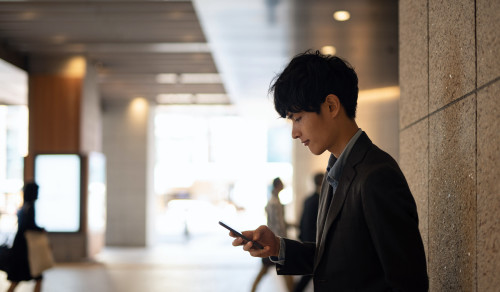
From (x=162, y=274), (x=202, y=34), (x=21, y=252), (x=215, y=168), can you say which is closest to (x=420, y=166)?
(x=21, y=252)

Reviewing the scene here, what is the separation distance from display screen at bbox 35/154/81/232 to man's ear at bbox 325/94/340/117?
36.5 feet

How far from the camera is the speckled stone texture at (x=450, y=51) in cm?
163

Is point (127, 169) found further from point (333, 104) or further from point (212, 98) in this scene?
point (333, 104)

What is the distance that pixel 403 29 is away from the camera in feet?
8.77

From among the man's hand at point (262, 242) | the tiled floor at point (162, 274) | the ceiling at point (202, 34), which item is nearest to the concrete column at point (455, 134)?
the man's hand at point (262, 242)

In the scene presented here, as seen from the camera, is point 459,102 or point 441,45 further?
point 441,45

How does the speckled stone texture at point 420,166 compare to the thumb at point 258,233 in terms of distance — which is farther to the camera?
the speckled stone texture at point 420,166

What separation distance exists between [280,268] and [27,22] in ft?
30.1

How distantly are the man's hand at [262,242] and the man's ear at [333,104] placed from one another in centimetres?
46

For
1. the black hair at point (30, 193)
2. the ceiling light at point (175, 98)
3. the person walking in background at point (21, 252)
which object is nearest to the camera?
the person walking in background at point (21, 252)

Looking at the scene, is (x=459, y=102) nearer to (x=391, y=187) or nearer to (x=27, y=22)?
(x=391, y=187)

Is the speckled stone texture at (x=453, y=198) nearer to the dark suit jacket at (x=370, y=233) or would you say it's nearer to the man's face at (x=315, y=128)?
the dark suit jacket at (x=370, y=233)

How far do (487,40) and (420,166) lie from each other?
929 mm

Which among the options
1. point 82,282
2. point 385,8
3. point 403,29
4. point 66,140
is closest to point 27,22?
point 66,140
